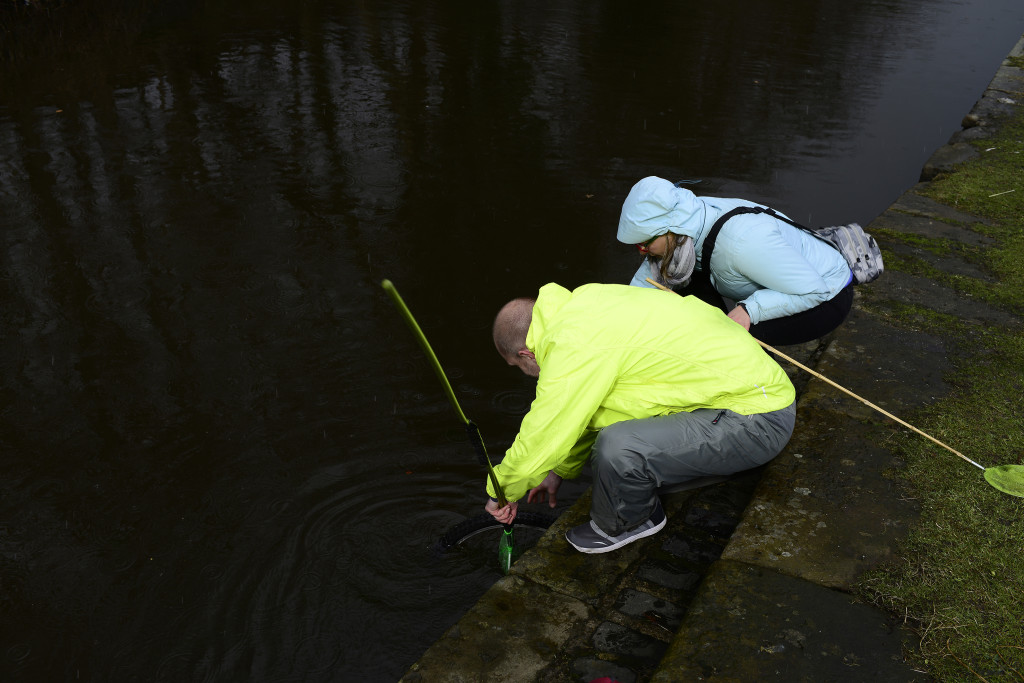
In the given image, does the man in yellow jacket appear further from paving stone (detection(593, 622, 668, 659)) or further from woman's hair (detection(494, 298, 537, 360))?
paving stone (detection(593, 622, 668, 659))

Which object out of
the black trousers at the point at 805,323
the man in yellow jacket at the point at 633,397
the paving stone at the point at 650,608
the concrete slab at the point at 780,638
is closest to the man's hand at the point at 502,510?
the man in yellow jacket at the point at 633,397

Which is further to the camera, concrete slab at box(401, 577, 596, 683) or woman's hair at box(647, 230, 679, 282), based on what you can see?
woman's hair at box(647, 230, 679, 282)

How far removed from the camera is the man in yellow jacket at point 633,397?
10.3 ft

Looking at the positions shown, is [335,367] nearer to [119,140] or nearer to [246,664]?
[246,664]

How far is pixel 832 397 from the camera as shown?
420cm

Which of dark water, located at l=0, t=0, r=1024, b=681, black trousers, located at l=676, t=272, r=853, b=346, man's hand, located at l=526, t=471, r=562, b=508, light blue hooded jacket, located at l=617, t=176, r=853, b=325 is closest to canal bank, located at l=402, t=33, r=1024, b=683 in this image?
man's hand, located at l=526, t=471, r=562, b=508

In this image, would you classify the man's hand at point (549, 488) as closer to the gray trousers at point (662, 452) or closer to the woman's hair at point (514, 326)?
the gray trousers at point (662, 452)

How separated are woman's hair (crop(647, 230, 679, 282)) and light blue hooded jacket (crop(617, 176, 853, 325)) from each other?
0.13 ft

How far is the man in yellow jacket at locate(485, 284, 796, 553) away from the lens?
3.15m

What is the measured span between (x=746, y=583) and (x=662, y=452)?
57 cm

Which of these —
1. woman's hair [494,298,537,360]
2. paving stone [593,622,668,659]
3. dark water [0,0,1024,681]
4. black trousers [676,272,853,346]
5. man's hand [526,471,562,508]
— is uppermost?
woman's hair [494,298,537,360]

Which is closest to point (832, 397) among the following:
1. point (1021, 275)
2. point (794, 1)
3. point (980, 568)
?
point (980, 568)

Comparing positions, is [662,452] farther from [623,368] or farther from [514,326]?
[514,326]

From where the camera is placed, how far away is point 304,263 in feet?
22.3
